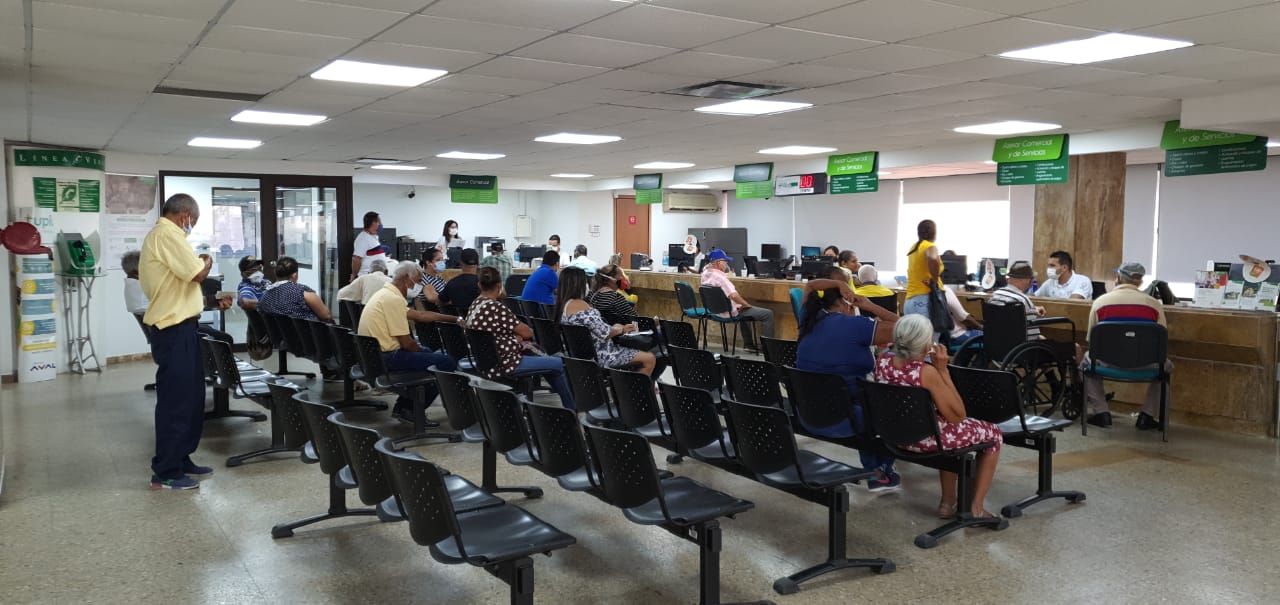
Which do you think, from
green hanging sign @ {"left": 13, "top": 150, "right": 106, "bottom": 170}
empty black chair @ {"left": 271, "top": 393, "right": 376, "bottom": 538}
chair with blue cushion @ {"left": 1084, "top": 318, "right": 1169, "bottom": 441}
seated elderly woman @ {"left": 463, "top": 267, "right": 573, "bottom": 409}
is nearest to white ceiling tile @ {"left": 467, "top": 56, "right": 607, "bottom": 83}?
seated elderly woman @ {"left": 463, "top": 267, "right": 573, "bottom": 409}

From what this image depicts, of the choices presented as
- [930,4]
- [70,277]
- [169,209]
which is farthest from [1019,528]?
[70,277]

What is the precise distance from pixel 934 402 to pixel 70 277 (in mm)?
9351

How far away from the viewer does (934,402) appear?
4.04m

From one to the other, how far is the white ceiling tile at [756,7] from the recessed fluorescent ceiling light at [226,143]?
22.8ft

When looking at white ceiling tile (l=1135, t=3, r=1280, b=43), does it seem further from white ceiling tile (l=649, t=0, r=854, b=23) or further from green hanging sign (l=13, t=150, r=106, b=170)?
green hanging sign (l=13, t=150, r=106, b=170)

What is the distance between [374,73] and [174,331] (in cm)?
202

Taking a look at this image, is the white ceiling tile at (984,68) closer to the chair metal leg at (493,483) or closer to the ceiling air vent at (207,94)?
the chair metal leg at (493,483)

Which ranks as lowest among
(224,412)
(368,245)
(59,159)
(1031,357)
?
(224,412)

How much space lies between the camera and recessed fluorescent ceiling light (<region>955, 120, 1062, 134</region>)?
29.0ft

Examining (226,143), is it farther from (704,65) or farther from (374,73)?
(704,65)

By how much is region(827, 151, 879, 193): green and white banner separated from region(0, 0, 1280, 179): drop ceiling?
7.47 feet

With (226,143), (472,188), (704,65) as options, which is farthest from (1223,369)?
(472,188)

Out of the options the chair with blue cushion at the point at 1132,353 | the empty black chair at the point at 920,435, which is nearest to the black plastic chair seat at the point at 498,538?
the empty black chair at the point at 920,435

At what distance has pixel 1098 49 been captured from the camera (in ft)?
16.8
